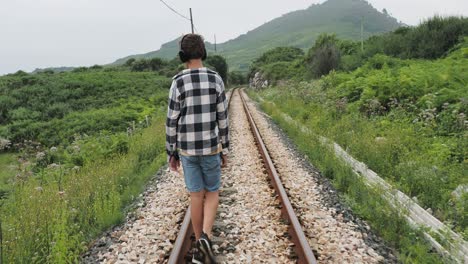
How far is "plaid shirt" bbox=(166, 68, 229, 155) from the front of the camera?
3.39 m

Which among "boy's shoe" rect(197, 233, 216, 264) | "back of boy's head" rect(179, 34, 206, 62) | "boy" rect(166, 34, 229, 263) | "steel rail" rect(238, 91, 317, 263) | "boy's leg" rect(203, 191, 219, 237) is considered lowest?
"steel rail" rect(238, 91, 317, 263)

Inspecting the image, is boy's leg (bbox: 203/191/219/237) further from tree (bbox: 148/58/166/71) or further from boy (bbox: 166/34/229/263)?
tree (bbox: 148/58/166/71)

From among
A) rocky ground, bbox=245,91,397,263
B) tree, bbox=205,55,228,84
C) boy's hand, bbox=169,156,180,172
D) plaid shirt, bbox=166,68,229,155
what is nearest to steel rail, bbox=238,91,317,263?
rocky ground, bbox=245,91,397,263

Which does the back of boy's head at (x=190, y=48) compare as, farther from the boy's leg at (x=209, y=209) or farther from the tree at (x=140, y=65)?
the tree at (x=140, y=65)

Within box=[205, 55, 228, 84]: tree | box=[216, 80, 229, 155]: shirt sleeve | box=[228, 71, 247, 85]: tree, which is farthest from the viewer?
box=[228, 71, 247, 85]: tree

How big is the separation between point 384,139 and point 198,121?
18.4 ft

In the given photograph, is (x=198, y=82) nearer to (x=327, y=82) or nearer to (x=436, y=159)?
(x=436, y=159)

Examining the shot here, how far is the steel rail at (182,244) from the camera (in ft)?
12.3

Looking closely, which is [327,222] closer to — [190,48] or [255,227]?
[255,227]

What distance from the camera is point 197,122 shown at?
345 cm

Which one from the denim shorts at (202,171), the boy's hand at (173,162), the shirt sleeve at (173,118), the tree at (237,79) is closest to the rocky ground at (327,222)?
the denim shorts at (202,171)

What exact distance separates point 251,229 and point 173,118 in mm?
1941

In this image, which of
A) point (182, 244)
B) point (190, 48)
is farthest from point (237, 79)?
point (190, 48)

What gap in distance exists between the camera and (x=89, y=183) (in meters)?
6.11
